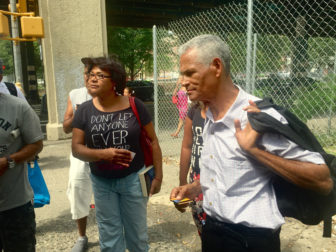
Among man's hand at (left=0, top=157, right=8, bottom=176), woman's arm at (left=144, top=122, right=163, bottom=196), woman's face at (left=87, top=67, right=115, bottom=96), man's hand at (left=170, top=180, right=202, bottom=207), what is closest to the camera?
man's hand at (left=170, top=180, right=202, bottom=207)

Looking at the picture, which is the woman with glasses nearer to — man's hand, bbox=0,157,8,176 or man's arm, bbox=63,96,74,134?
man's hand, bbox=0,157,8,176

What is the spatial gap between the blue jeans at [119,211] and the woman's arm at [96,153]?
170mm

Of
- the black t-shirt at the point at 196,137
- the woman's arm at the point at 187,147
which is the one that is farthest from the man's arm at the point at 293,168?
the woman's arm at the point at 187,147

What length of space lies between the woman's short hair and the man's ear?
1.25m

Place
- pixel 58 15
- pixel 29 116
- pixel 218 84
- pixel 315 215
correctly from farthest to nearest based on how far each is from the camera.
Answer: pixel 58 15 < pixel 29 116 < pixel 218 84 < pixel 315 215

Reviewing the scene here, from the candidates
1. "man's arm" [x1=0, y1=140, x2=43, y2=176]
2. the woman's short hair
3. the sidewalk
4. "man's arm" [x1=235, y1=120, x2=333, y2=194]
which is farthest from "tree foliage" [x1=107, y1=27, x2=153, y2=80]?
"man's arm" [x1=235, y1=120, x2=333, y2=194]

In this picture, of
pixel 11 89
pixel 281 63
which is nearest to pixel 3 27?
pixel 11 89

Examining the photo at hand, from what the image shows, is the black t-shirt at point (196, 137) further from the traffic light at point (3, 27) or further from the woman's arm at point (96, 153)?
the traffic light at point (3, 27)

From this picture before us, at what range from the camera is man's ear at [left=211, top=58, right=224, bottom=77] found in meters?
1.47

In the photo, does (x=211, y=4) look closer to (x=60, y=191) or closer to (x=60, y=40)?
(x=60, y=40)

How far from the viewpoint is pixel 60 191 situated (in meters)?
4.97

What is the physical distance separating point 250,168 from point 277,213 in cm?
23

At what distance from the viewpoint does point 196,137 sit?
2453mm

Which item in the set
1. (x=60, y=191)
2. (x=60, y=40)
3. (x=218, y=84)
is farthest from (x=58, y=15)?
(x=218, y=84)
